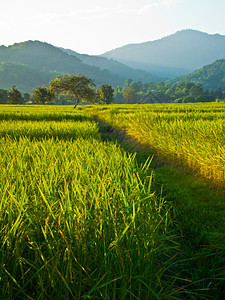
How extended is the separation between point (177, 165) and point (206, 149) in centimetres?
110

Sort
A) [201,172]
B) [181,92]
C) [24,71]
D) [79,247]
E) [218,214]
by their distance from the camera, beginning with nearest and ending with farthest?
[79,247] < [218,214] < [201,172] < [181,92] < [24,71]

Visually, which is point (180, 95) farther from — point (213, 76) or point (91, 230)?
point (91, 230)

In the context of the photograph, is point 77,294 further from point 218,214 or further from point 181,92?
point 181,92

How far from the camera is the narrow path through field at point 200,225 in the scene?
1.60 metres

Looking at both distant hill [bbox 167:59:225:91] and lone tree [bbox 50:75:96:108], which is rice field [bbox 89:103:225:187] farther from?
distant hill [bbox 167:59:225:91]

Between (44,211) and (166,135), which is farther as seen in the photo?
(166,135)

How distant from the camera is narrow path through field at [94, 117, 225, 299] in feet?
5.25

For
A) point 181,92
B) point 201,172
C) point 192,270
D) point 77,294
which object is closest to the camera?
point 77,294

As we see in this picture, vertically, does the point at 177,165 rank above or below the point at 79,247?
below

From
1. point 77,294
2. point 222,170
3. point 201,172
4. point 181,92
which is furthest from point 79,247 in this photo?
point 181,92

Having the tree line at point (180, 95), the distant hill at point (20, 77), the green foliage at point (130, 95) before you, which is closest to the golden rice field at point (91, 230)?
the tree line at point (180, 95)

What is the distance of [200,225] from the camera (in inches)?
94.7

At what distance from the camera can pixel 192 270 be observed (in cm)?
174

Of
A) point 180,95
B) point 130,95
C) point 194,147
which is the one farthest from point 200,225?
point 180,95
